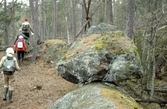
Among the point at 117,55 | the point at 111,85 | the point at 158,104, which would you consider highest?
the point at 117,55

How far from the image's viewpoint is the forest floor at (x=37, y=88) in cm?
738

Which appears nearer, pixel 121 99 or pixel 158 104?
pixel 121 99

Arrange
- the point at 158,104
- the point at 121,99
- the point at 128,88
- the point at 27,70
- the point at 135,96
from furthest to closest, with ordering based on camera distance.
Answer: the point at 27,70 → the point at 158,104 → the point at 135,96 → the point at 128,88 → the point at 121,99

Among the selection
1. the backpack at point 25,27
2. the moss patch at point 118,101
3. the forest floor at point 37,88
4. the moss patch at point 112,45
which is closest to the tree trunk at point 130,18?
the moss patch at point 112,45

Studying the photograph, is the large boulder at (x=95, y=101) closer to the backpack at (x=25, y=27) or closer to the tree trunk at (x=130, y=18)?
the tree trunk at (x=130, y=18)

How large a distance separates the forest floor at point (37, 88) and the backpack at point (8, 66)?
1.14 m

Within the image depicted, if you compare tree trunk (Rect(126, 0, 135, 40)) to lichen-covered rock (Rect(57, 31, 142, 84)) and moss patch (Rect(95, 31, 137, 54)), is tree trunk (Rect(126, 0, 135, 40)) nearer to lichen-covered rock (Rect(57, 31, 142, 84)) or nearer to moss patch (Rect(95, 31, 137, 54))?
moss patch (Rect(95, 31, 137, 54))

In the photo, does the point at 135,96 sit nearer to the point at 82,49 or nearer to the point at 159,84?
the point at 82,49

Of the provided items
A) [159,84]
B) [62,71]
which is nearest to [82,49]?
[62,71]

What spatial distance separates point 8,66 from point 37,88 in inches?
72.7

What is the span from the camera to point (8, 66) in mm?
7355

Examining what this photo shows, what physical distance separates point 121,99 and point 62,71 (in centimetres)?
248

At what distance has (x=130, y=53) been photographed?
6062 millimetres

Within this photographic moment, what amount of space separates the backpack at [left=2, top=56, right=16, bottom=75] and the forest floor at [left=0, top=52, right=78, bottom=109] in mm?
1138
